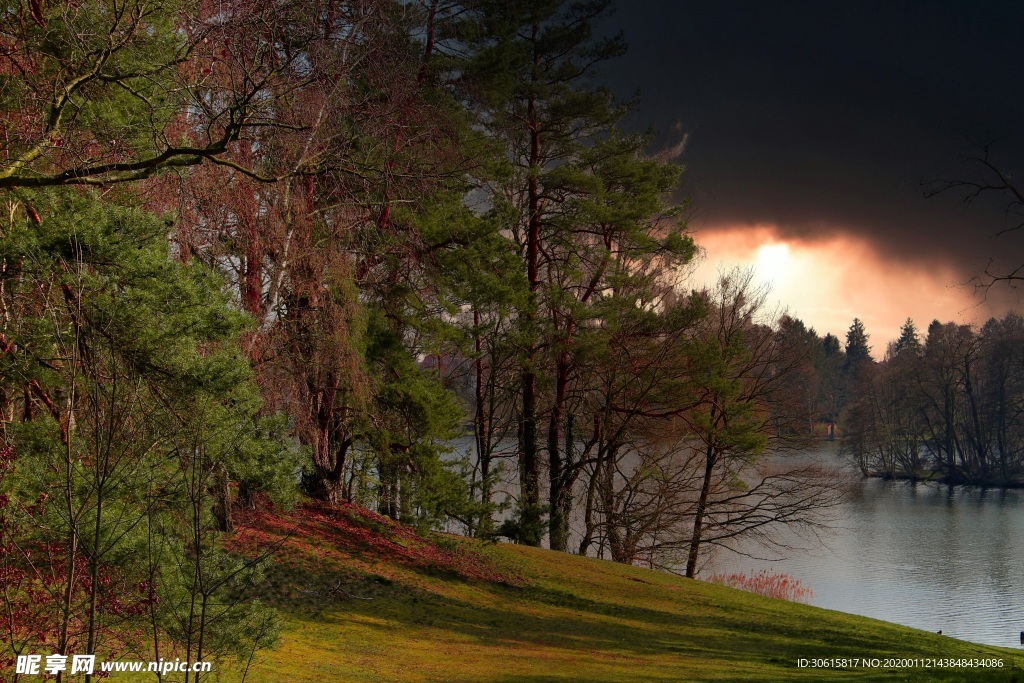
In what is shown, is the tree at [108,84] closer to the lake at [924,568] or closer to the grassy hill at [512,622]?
the grassy hill at [512,622]

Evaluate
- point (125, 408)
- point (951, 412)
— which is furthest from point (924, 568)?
point (951, 412)

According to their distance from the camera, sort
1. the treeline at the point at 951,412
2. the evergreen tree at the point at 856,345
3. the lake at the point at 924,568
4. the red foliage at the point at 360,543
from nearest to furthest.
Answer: the red foliage at the point at 360,543, the lake at the point at 924,568, the treeline at the point at 951,412, the evergreen tree at the point at 856,345

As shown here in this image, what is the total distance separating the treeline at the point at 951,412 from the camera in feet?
150

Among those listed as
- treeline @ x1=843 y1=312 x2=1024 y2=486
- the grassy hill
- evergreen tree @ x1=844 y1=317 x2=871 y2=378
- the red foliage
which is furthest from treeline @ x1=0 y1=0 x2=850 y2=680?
evergreen tree @ x1=844 y1=317 x2=871 y2=378

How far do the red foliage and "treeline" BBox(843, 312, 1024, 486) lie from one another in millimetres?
37524

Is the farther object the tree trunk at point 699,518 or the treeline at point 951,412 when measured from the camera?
the treeline at point 951,412

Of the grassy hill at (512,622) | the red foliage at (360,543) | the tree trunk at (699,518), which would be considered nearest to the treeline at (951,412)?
the tree trunk at (699,518)

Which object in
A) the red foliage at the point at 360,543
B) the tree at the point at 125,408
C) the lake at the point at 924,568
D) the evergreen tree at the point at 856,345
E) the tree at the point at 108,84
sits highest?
the evergreen tree at the point at 856,345

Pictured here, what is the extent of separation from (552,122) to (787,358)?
9.94m

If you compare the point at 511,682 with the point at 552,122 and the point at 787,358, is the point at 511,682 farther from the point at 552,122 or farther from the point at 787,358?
the point at 787,358

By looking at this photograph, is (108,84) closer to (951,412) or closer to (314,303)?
(314,303)

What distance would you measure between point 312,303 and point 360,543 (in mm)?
4120

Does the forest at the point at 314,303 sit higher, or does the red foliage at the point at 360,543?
the forest at the point at 314,303

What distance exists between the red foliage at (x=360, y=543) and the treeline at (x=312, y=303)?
1.69 feet
